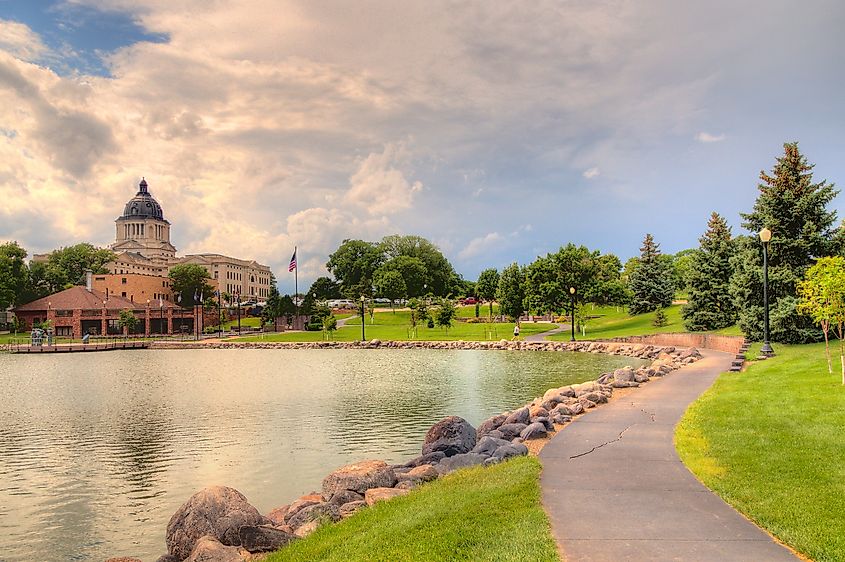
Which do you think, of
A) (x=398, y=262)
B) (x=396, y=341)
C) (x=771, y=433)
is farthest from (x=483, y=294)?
(x=771, y=433)

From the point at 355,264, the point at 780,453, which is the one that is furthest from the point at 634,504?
the point at 355,264

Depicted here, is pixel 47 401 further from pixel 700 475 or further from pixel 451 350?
pixel 451 350

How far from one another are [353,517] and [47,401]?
2461 cm

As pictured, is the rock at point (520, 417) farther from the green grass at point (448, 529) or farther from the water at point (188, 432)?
the green grass at point (448, 529)

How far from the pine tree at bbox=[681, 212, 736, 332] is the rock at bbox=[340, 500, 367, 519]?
4547 centimetres

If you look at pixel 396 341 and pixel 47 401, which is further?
pixel 396 341

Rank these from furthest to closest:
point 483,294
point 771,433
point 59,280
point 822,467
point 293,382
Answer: point 59,280 → point 483,294 → point 293,382 → point 771,433 → point 822,467

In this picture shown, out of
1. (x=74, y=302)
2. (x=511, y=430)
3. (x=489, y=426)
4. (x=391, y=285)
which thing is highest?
(x=391, y=285)

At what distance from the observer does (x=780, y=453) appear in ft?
36.8

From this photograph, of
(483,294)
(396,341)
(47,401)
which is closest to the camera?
(47,401)

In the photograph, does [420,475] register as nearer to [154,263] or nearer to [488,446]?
[488,446]

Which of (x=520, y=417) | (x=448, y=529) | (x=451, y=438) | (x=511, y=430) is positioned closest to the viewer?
(x=448, y=529)

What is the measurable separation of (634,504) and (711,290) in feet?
151

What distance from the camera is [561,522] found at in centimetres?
821
